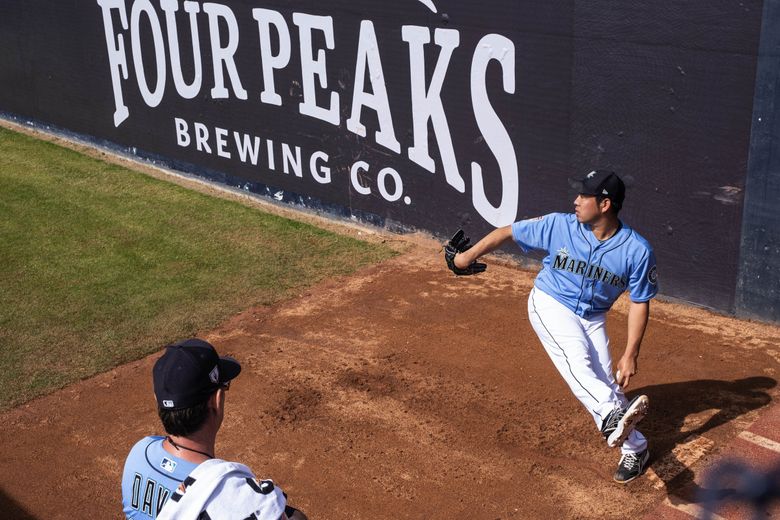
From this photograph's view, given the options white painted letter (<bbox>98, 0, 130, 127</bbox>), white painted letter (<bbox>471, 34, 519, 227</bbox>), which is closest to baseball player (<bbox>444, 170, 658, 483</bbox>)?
white painted letter (<bbox>471, 34, 519, 227</bbox>)

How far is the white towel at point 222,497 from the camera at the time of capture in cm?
285

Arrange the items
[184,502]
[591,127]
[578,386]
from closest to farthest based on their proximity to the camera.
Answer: [184,502] < [578,386] < [591,127]

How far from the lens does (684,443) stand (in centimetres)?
595

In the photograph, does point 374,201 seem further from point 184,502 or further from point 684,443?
point 184,502

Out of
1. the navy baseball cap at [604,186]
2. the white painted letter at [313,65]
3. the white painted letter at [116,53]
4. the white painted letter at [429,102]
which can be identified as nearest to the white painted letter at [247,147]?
the white painted letter at [313,65]

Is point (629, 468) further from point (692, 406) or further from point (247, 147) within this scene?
point (247, 147)

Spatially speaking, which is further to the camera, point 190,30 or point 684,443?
point 190,30

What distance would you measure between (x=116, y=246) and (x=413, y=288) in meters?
3.31

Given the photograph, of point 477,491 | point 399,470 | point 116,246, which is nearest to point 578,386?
point 477,491

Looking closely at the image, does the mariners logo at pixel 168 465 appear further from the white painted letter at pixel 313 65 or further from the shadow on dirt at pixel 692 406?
the white painted letter at pixel 313 65

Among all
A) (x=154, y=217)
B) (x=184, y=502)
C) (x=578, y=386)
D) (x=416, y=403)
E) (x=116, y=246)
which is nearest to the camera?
(x=184, y=502)

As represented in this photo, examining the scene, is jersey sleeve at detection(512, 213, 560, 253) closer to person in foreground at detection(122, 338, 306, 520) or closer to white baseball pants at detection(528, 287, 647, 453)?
white baseball pants at detection(528, 287, 647, 453)

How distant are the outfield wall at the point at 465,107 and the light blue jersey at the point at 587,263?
249 centimetres

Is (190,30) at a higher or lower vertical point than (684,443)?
higher
